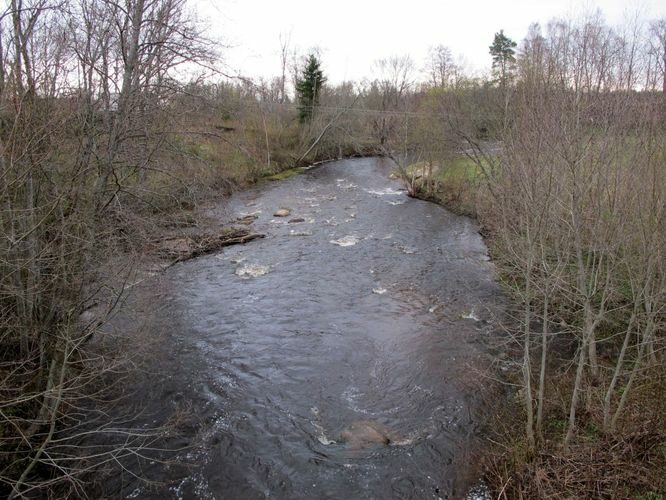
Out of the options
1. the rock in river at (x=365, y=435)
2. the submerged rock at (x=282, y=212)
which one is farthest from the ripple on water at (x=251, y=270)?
the rock in river at (x=365, y=435)

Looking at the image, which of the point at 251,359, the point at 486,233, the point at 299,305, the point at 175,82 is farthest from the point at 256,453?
the point at 486,233

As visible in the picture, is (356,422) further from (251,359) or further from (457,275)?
(457,275)

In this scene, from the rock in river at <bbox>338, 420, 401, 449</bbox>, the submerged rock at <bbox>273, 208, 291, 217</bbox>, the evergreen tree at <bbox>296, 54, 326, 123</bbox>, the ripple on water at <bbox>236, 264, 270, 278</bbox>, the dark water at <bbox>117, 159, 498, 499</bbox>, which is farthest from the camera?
the evergreen tree at <bbox>296, 54, 326, 123</bbox>

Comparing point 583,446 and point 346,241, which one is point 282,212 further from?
point 583,446

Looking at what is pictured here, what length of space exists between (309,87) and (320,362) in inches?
1255

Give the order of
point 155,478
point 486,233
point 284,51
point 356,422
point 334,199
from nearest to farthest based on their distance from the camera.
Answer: point 155,478
point 356,422
point 486,233
point 334,199
point 284,51

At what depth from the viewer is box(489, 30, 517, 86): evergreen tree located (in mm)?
17005

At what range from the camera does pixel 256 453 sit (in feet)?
22.7

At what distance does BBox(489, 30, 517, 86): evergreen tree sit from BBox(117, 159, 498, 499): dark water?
681 centimetres

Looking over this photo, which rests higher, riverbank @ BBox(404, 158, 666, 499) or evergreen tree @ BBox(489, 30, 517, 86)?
evergreen tree @ BBox(489, 30, 517, 86)

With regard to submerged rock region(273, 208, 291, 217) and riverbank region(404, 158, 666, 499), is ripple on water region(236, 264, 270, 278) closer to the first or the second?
submerged rock region(273, 208, 291, 217)

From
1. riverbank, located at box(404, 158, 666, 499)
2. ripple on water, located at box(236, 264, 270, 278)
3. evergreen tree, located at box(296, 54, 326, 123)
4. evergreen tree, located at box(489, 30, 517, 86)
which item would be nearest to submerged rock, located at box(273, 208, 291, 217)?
ripple on water, located at box(236, 264, 270, 278)

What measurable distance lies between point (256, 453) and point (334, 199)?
63.3 ft

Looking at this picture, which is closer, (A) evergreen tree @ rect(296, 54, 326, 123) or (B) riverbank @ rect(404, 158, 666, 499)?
(B) riverbank @ rect(404, 158, 666, 499)
